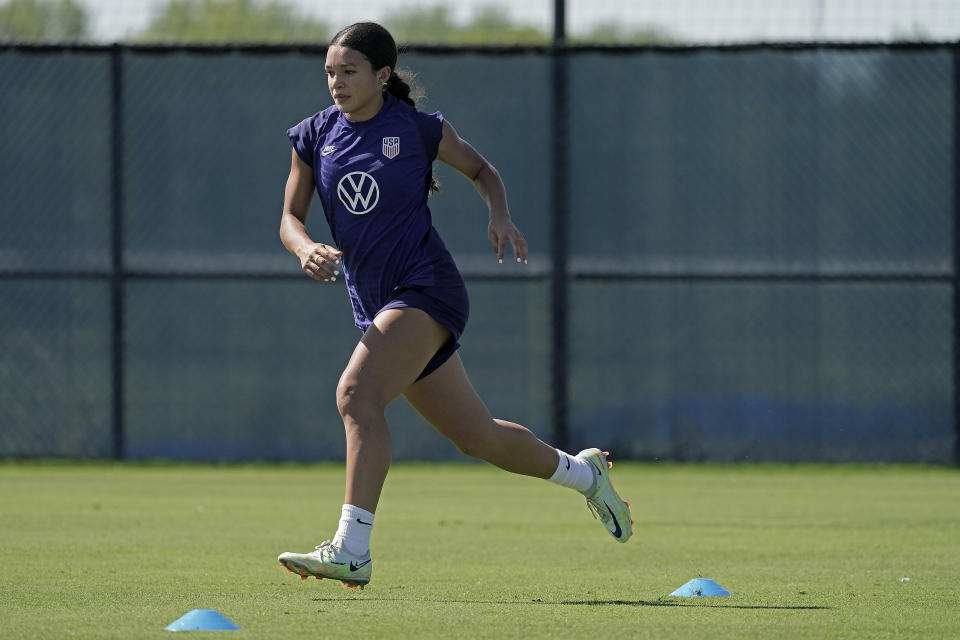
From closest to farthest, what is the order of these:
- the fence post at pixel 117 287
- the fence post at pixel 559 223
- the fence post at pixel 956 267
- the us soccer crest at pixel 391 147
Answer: the us soccer crest at pixel 391 147 → the fence post at pixel 956 267 → the fence post at pixel 559 223 → the fence post at pixel 117 287

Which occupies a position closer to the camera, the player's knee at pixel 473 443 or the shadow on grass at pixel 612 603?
the shadow on grass at pixel 612 603

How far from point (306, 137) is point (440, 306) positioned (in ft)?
2.55

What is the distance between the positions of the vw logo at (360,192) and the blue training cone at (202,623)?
5.03ft

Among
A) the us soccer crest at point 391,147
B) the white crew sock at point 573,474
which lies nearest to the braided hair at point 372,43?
the us soccer crest at point 391,147

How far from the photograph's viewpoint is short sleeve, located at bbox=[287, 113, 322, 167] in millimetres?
5516

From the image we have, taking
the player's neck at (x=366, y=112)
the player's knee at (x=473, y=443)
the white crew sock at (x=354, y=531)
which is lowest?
the white crew sock at (x=354, y=531)

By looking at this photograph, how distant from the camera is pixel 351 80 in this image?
17.4 feet

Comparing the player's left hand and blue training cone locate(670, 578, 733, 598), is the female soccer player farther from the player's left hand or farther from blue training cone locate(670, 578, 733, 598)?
blue training cone locate(670, 578, 733, 598)

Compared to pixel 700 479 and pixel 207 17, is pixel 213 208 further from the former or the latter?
pixel 700 479

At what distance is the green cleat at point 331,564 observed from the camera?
481 cm

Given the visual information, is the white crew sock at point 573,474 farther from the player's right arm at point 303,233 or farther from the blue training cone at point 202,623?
the blue training cone at point 202,623

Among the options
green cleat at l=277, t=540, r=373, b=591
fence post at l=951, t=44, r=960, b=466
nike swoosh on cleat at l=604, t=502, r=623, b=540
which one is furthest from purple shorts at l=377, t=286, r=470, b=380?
fence post at l=951, t=44, r=960, b=466

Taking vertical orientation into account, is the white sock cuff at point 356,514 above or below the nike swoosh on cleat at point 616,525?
above

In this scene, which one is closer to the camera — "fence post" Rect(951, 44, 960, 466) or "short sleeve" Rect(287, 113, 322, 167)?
"short sleeve" Rect(287, 113, 322, 167)
